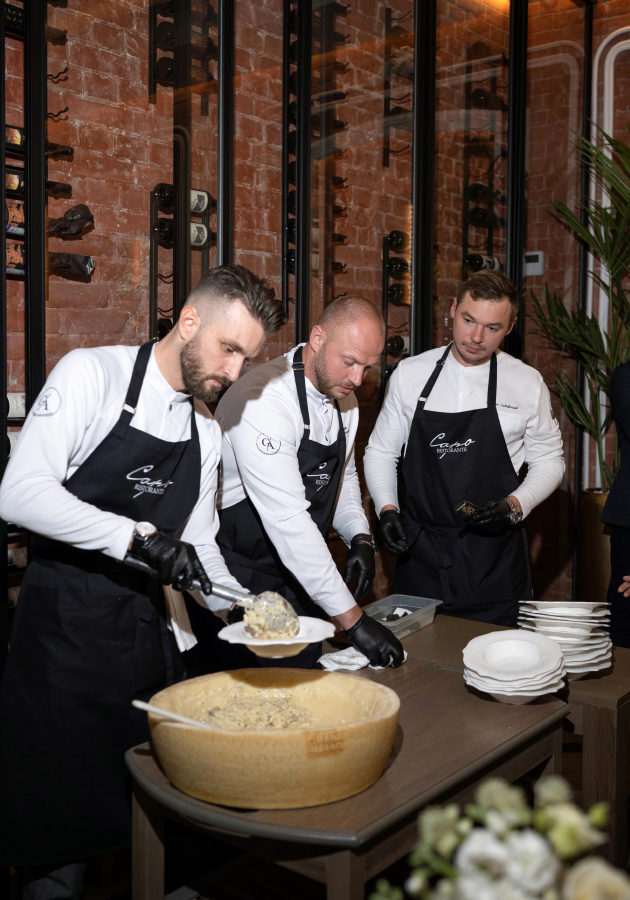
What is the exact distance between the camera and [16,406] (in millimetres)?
2262

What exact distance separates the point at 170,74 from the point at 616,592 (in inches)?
92.9

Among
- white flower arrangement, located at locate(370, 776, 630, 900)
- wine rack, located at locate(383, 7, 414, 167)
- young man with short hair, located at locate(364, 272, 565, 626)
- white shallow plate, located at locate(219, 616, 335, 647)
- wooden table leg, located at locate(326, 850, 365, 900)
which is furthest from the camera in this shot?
wine rack, located at locate(383, 7, 414, 167)

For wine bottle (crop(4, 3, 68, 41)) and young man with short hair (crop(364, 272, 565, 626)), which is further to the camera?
young man with short hair (crop(364, 272, 565, 626))

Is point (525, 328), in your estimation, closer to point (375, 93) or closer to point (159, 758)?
point (375, 93)

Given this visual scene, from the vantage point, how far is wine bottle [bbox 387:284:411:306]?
3.69m

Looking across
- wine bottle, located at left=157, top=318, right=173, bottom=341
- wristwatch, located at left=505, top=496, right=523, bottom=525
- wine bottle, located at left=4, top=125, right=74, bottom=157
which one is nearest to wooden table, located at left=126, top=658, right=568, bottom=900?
wristwatch, located at left=505, top=496, right=523, bottom=525

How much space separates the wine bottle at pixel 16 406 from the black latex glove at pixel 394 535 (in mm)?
1124

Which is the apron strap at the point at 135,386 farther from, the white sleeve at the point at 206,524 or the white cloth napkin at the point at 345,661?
the white cloth napkin at the point at 345,661

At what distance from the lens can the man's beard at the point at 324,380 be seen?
216 cm

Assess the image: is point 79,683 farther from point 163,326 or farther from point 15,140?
point 15,140

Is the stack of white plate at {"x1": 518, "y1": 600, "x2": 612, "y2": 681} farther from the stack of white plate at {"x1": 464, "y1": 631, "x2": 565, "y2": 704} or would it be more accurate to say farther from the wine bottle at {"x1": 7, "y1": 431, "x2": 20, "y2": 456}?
the wine bottle at {"x1": 7, "y1": 431, "x2": 20, "y2": 456}

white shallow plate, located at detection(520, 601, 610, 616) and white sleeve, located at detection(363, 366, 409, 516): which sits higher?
white sleeve, located at detection(363, 366, 409, 516)

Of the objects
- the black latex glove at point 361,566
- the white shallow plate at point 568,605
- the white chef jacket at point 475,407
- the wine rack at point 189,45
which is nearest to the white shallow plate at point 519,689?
the white shallow plate at point 568,605

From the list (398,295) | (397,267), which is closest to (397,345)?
(398,295)
